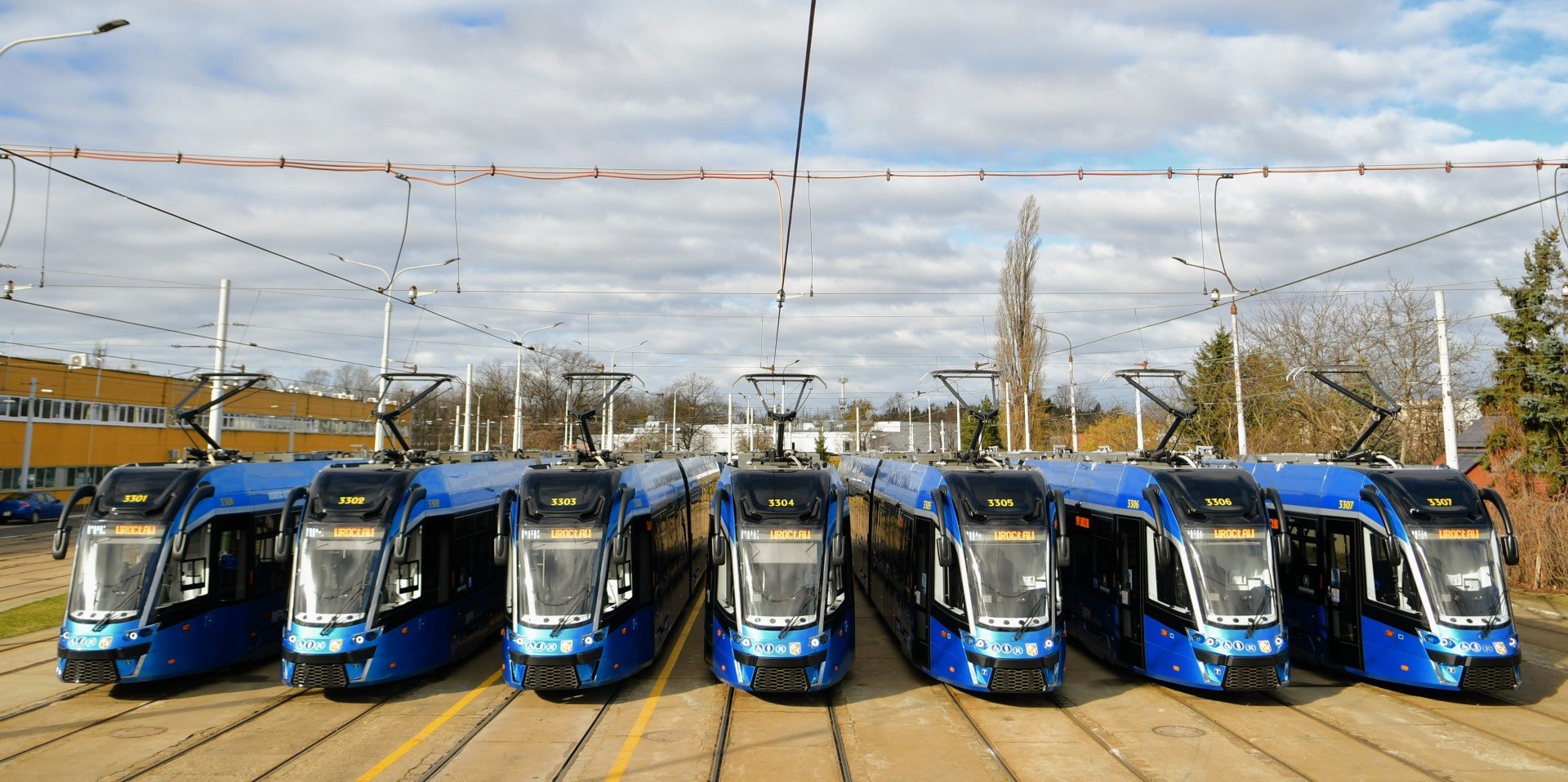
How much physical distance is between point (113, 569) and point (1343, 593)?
1875 cm

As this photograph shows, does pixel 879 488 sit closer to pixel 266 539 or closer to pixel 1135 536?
pixel 1135 536

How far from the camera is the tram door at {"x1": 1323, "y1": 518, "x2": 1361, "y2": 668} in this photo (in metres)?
15.0

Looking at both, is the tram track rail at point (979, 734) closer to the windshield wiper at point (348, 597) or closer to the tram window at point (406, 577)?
the tram window at point (406, 577)

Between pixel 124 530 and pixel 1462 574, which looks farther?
pixel 124 530

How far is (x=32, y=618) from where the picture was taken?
2019 cm

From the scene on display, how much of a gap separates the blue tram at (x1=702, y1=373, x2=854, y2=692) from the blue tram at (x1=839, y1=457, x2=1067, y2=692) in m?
1.28

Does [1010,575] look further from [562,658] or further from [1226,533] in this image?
[562,658]

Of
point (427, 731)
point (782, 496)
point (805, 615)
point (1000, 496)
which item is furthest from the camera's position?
point (782, 496)

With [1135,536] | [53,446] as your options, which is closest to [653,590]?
[1135,536]

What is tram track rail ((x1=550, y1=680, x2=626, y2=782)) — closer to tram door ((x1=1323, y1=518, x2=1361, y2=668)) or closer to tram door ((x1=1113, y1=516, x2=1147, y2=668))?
tram door ((x1=1113, y1=516, x2=1147, y2=668))

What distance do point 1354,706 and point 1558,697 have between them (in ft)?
11.2

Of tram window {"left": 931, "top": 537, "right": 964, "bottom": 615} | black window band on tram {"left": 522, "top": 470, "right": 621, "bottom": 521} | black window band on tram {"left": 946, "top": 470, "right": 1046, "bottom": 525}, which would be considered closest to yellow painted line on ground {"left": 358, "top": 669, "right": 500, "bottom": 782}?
black window band on tram {"left": 522, "top": 470, "right": 621, "bottom": 521}

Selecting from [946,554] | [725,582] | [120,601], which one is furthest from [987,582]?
[120,601]

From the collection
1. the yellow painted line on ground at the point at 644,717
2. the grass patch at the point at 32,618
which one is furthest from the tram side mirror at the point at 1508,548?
the grass patch at the point at 32,618
